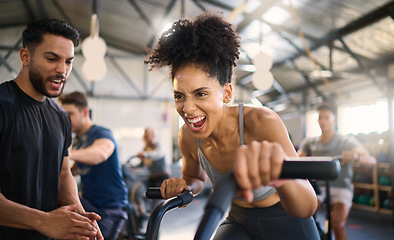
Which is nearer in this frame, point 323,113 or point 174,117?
point 323,113

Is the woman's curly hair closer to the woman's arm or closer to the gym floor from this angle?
the woman's arm

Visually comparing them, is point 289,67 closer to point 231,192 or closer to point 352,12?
point 352,12

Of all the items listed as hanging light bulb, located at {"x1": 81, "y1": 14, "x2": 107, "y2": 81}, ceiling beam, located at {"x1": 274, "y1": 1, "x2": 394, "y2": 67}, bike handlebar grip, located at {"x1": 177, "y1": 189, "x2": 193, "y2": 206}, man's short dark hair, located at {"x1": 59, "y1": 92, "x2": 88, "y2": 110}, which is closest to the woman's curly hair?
bike handlebar grip, located at {"x1": 177, "y1": 189, "x2": 193, "y2": 206}

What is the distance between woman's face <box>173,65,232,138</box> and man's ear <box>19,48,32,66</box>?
2.69 feet

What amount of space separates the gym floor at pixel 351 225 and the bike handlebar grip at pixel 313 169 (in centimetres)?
410

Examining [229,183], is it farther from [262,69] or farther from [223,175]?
[262,69]

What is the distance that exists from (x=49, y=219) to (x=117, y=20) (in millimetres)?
8721

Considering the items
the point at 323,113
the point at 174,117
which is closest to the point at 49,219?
the point at 323,113

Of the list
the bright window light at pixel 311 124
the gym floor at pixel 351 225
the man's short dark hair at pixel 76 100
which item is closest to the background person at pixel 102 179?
the man's short dark hair at pixel 76 100

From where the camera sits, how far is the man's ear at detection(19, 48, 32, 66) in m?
1.53

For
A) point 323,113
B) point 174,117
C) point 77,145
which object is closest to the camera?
point 77,145

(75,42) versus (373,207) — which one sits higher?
(75,42)

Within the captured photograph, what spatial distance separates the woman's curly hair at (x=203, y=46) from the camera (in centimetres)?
123

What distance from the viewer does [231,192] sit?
19.1 inches
